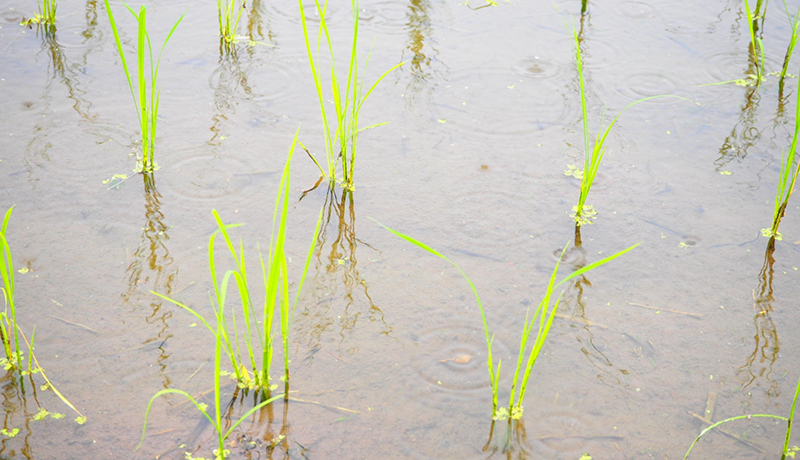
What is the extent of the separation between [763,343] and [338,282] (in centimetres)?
140

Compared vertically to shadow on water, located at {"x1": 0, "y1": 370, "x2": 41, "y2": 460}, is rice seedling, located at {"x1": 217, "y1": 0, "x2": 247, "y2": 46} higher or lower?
higher

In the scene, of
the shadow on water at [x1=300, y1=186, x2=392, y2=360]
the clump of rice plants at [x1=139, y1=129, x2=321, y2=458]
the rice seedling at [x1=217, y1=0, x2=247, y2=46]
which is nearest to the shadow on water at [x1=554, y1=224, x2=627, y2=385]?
the shadow on water at [x1=300, y1=186, x2=392, y2=360]

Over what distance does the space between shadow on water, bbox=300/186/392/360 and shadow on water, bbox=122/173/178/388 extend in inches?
17.2

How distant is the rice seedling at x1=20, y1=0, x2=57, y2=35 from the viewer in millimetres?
3588

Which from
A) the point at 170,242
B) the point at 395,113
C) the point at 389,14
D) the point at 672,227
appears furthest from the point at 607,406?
the point at 389,14

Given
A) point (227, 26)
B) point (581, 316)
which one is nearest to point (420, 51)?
point (227, 26)

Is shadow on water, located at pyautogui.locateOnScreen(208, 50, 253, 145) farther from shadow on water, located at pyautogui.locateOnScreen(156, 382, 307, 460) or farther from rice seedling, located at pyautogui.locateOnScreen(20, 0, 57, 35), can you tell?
shadow on water, located at pyautogui.locateOnScreen(156, 382, 307, 460)

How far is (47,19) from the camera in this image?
11.9 feet

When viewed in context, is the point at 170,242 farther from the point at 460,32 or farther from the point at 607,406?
the point at 460,32

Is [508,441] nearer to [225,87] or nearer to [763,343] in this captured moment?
[763,343]

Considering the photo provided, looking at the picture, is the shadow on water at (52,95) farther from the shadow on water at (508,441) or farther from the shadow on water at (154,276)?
the shadow on water at (508,441)

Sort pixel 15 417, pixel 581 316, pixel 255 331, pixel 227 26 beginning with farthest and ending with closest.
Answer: pixel 227 26
pixel 581 316
pixel 255 331
pixel 15 417

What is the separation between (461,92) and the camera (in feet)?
10.7

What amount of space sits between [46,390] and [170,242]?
687 millimetres
